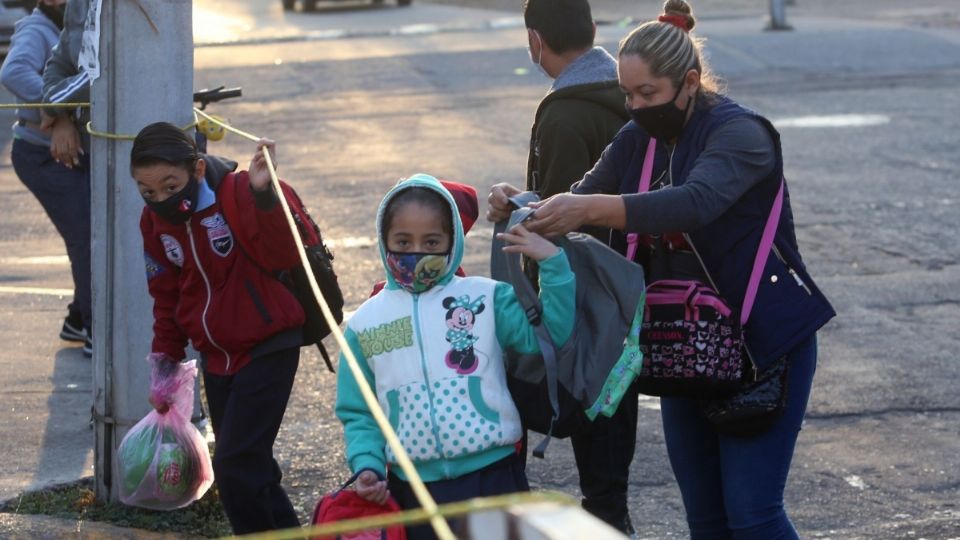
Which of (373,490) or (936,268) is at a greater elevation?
(373,490)

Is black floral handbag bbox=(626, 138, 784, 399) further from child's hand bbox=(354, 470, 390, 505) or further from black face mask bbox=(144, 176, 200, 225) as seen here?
black face mask bbox=(144, 176, 200, 225)

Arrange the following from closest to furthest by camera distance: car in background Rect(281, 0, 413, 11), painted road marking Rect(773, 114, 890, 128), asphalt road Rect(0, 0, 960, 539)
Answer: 1. asphalt road Rect(0, 0, 960, 539)
2. painted road marking Rect(773, 114, 890, 128)
3. car in background Rect(281, 0, 413, 11)

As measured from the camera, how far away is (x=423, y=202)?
3773 millimetres

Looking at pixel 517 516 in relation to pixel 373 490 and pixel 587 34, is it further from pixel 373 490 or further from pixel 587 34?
pixel 587 34

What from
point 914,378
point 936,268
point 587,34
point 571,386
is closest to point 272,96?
point 936,268

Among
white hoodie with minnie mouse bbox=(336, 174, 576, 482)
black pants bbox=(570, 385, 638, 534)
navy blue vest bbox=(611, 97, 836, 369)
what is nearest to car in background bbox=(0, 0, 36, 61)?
black pants bbox=(570, 385, 638, 534)

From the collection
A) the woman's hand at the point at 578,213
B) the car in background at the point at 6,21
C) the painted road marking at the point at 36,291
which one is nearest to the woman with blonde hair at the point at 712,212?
the woman's hand at the point at 578,213

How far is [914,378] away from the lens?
23.5 feet

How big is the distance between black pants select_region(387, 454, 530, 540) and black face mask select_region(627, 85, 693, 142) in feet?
3.04

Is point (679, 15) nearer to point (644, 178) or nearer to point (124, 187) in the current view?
point (644, 178)

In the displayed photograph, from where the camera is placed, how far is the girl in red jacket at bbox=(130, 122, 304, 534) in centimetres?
442

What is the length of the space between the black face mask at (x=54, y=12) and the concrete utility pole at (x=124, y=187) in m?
2.23

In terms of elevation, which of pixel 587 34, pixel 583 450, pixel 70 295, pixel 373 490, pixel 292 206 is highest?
pixel 587 34

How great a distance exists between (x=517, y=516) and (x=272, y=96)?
13516 millimetres
